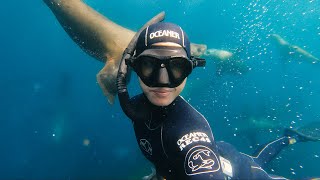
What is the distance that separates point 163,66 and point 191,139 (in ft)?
1.88

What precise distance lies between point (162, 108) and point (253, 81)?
1771 inches

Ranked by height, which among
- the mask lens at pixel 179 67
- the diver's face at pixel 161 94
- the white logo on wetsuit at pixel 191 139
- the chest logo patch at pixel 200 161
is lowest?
the chest logo patch at pixel 200 161

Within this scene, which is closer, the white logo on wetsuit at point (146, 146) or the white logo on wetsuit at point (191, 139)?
the white logo on wetsuit at point (191, 139)

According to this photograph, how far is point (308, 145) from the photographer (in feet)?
73.3

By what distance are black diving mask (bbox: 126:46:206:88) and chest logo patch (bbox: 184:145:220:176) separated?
0.52 meters

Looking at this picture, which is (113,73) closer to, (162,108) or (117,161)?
(162,108)

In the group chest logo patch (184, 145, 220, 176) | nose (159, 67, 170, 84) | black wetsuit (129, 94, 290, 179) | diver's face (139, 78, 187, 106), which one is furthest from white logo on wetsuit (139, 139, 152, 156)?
nose (159, 67, 170, 84)

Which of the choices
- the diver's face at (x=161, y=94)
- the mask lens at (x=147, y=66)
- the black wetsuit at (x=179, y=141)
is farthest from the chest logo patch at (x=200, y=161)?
the mask lens at (x=147, y=66)

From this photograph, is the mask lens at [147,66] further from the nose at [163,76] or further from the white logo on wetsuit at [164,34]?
the white logo on wetsuit at [164,34]

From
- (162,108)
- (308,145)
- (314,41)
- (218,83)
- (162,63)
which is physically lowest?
(308,145)

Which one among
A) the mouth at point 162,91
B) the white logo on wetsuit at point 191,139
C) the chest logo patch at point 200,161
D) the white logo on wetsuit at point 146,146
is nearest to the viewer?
the chest logo patch at point 200,161

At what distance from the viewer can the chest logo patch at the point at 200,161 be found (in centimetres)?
190

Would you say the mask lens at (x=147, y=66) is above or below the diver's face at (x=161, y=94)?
above

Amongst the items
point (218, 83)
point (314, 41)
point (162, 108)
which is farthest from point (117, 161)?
point (314, 41)
